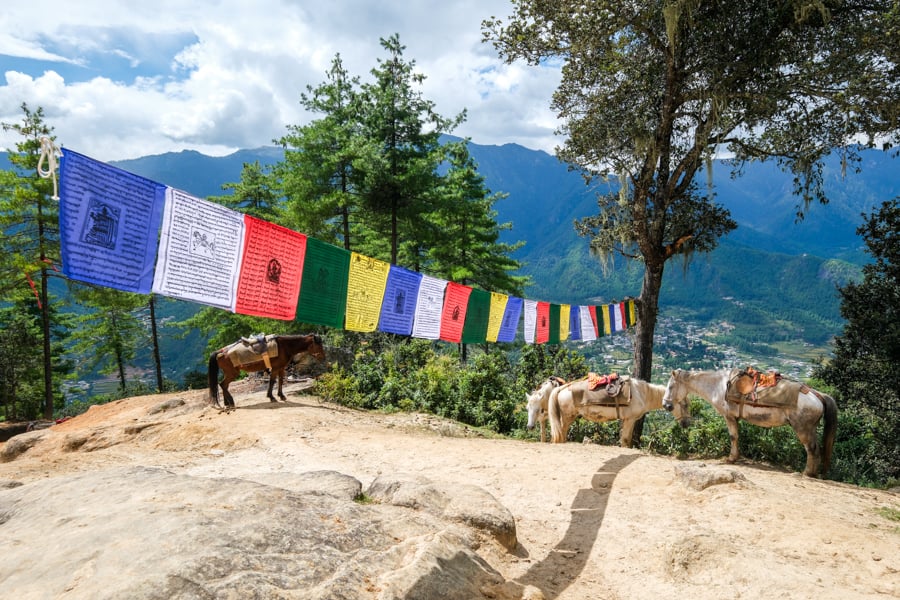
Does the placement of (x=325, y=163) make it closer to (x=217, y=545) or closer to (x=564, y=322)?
(x=564, y=322)

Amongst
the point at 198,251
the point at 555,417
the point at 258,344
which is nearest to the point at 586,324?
the point at 555,417

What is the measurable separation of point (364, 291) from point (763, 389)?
7.12m

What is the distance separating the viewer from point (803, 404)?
7.40 metres

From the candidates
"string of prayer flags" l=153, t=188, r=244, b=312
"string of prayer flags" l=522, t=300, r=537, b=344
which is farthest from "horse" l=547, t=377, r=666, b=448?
"string of prayer flags" l=153, t=188, r=244, b=312

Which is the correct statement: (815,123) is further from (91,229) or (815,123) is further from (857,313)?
(91,229)

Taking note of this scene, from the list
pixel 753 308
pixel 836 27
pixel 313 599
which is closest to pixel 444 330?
pixel 313 599

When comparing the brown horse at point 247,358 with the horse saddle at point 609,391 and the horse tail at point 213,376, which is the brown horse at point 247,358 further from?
the horse saddle at point 609,391

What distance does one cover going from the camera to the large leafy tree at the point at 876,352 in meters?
9.97

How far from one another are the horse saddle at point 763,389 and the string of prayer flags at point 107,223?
8774 mm

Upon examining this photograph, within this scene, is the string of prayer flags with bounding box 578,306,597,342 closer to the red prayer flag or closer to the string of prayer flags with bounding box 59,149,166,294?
the red prayer flag

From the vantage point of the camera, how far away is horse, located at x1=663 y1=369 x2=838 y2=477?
7387 millimetres

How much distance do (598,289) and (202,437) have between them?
167414 millimetres

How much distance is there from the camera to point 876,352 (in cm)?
1045

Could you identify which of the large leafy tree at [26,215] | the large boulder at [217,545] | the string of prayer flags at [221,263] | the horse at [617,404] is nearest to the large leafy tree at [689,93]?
the horse at [617,404]
